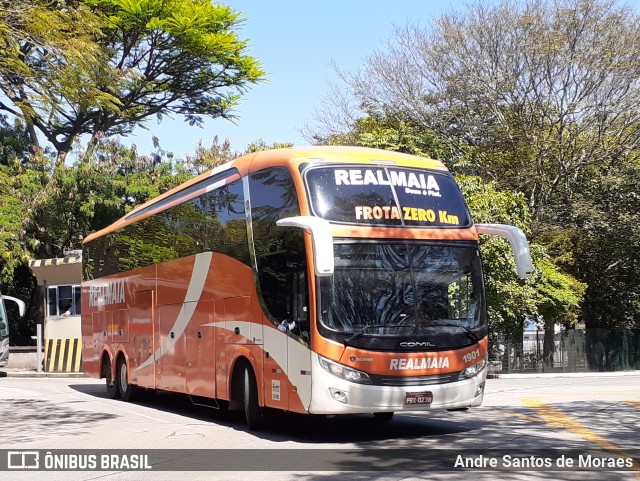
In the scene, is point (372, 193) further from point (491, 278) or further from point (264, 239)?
point (491, 278)

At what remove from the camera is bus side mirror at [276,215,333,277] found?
35.3 ft

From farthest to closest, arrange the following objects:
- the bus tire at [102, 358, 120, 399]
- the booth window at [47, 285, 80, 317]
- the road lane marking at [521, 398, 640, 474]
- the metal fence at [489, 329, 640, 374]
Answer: the metal fence at [489, 329, 640, 374] < the booth window at [47, 285, 80, 317] < the bus tire at [102, 358, 120, 399] < the road lane marking at [521, 398, 640, 474]

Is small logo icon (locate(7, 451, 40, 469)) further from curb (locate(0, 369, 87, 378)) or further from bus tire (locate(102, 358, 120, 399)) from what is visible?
curb (locate(0, 369, 87, 378))

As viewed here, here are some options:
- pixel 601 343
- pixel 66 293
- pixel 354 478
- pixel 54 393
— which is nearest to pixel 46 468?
pixel 354 478

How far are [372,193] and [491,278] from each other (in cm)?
1883

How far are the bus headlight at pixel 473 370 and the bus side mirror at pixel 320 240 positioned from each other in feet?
9.16

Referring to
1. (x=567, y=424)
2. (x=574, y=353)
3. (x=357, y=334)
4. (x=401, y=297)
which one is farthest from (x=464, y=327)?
(x=574, y=353)

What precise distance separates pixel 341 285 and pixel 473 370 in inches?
92.0

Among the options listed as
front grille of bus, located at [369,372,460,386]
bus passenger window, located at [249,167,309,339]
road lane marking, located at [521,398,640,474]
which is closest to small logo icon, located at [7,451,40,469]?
bus passenger window, located at [249,167,309,339]

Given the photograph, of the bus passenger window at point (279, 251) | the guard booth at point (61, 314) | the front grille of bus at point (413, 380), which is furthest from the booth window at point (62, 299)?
the front grille of bus at point (413, 380)

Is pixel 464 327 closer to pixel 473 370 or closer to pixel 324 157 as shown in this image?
pixel 473 370

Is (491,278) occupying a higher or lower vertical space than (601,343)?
higher

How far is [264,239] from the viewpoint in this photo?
13.2 m

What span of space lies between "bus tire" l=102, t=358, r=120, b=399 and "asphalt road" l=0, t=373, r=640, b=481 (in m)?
1.75
